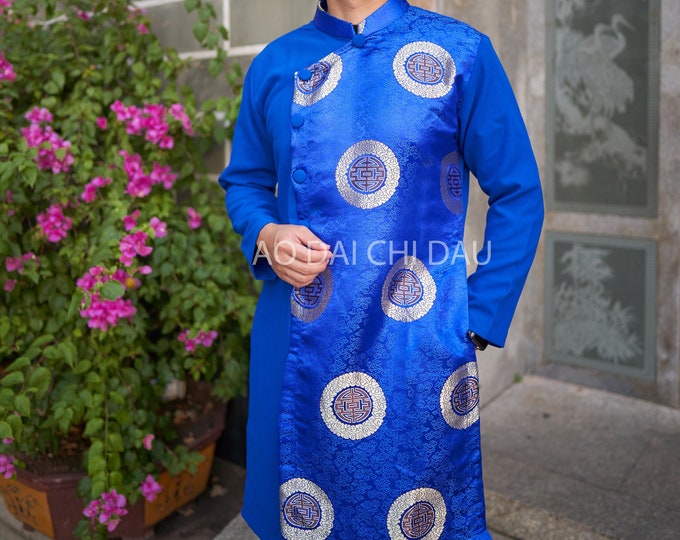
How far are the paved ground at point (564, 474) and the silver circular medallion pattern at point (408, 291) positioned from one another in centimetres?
125

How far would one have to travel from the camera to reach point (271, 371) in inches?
60.7

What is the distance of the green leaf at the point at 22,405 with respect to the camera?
207 cm

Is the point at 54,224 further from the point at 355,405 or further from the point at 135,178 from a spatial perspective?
the point at 355,405

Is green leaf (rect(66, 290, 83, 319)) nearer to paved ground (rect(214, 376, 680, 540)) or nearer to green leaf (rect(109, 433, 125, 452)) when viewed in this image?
green leaf (rect(109, 433, 125, 452))

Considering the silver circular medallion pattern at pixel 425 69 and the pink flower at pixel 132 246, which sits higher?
the silver circular medallion pattern at pixel 425 69

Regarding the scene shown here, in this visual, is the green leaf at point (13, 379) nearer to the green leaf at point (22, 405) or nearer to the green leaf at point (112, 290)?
the green leaf at point (22, 405)

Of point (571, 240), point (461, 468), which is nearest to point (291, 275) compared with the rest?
point (461, 468)

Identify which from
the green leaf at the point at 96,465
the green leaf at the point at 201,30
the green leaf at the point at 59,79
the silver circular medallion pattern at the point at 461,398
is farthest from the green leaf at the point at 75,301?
the silver circular medallion pattern at the point at 461,398

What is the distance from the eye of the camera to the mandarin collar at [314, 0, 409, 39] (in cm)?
145

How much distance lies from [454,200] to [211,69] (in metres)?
1.51

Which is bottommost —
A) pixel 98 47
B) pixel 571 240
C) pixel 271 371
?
pixel 571 240

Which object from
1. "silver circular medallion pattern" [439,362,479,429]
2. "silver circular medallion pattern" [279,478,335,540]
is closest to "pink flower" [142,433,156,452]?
"silver circular medallion pattern" [279,478,335,540]

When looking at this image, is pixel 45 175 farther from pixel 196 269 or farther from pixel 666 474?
pixel 666 474

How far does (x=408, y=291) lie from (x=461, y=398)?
0.79ft
